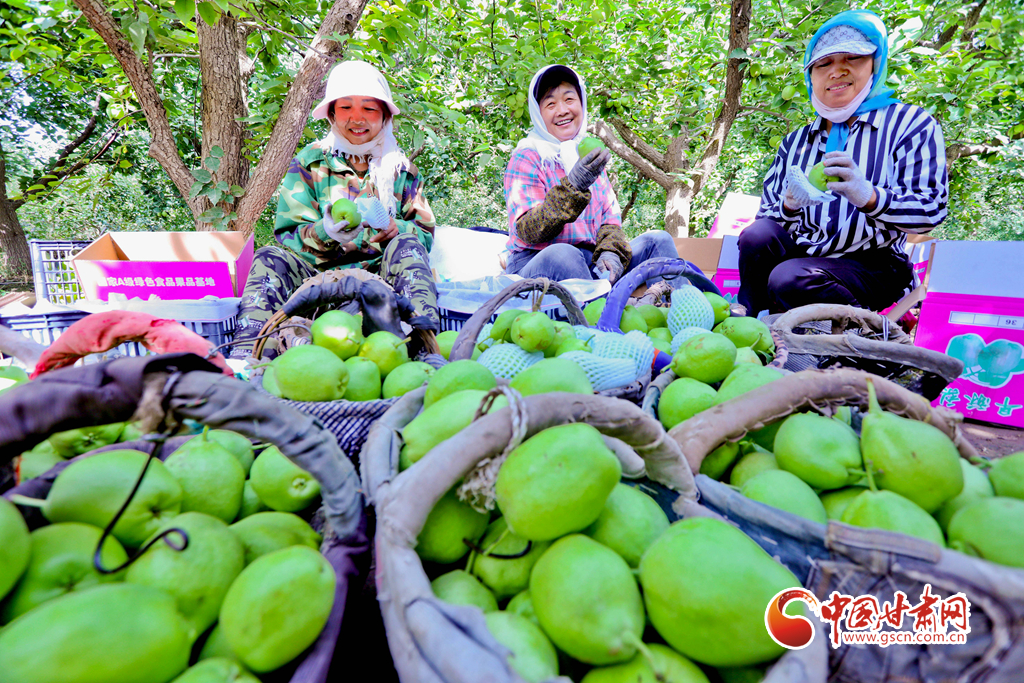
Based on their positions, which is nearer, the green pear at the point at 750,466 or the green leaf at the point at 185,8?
the green pear at the point at 750,466

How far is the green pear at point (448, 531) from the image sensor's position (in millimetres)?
925

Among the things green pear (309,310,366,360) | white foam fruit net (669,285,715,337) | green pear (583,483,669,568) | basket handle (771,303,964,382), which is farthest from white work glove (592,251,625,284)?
green pear (583,483,669,568)

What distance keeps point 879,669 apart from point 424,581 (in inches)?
27.9

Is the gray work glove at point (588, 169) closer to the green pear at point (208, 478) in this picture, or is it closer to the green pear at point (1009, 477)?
the green pear at point (1009, 477)

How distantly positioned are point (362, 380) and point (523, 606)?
37.4 inches

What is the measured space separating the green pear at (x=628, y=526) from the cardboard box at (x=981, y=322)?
137 inches

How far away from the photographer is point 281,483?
1.06 metres

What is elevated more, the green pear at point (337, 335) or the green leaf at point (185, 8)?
the green leaf at point (185, 8)

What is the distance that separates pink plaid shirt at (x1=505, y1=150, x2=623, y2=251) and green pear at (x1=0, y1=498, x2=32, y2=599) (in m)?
3.36

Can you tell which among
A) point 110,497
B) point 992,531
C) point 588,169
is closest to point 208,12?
point 588,169

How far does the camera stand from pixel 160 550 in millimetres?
778

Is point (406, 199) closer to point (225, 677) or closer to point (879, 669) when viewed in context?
point (225, 677)

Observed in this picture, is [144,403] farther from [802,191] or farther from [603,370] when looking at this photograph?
[802,191]

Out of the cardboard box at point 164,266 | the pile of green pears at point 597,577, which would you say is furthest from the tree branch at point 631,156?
the pile of green pears at point 597,577
